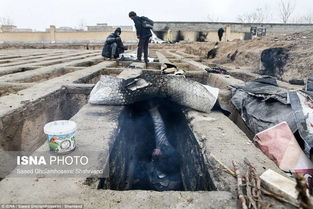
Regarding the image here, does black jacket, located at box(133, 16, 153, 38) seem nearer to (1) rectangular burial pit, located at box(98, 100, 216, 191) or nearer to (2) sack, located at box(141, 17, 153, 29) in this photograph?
(2) sack, located at box(141, 17, 153, 29)

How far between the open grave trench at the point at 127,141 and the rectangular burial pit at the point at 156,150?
0.04ft

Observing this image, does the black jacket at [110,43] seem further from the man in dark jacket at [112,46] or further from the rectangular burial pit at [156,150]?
the rectangular burial pit at [156,150]

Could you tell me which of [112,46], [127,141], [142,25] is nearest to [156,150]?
[127,141]

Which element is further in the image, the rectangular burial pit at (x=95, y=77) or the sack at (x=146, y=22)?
the sack at (x=146, y=22)

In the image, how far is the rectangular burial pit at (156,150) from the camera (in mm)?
2670

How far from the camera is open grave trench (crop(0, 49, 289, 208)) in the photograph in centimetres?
139

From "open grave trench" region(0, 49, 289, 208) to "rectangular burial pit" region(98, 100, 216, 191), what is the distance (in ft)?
0.04

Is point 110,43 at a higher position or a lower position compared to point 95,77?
higher

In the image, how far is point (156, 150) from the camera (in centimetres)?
317

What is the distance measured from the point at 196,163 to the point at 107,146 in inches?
37.9

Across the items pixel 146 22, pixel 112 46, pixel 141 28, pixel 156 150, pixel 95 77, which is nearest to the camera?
pixel 156 150

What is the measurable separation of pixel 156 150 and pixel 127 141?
0.43 metres

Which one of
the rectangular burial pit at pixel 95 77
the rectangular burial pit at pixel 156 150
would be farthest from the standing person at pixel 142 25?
the rectangular burial pit at pixel 156 150

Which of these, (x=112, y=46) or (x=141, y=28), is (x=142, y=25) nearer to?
(x=141, y=28)
